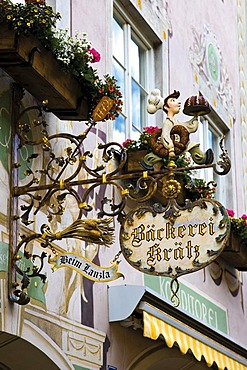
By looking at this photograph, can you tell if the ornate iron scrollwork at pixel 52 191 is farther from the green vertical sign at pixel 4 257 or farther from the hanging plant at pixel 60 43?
the hanging plant at pixel 60 43

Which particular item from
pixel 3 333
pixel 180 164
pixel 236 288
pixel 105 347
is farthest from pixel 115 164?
pixel 236 288

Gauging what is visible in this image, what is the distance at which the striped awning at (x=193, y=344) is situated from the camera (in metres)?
7.21

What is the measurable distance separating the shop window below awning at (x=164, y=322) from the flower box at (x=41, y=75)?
1.40 metres

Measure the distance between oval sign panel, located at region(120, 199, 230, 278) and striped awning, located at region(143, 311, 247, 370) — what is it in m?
1.33

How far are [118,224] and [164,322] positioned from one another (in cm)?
81

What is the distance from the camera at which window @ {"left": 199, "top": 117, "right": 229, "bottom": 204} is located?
10.7 meters

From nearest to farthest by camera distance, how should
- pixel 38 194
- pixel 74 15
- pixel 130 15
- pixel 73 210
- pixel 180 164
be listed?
pixel 38 194
pixel 73 210
pixel 74 15
pixel 180 164
pixel 130 15

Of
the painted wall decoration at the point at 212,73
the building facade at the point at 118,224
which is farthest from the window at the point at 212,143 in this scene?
the painted wall decoration at the point at 212,73

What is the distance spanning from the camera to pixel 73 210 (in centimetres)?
689

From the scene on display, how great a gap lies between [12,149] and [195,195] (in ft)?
9.07

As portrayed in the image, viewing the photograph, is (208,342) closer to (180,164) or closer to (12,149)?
(180,164)

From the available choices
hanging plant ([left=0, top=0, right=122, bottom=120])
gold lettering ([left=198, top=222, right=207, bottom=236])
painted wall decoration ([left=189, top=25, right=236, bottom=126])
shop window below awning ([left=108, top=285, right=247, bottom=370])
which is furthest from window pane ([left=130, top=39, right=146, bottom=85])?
gold lettering ([left=198, top=222, right=207, bottom=236])

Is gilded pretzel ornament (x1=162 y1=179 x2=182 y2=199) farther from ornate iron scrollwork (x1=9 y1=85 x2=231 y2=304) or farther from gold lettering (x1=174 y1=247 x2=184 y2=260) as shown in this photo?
gold lettering (x1=174 y1=247 x2=184 y2=260)

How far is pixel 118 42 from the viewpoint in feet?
28.1
